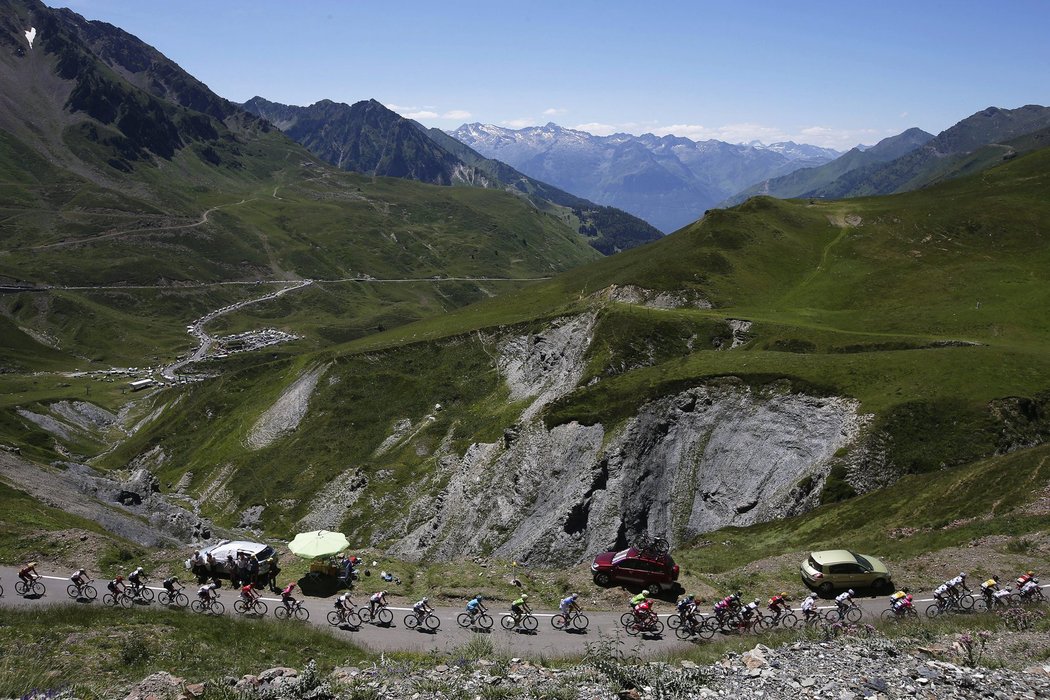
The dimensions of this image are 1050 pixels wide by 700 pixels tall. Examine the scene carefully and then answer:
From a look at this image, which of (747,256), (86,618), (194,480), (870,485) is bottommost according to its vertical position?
(194,480)

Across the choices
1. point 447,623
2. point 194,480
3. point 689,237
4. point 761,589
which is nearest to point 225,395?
point 194,480

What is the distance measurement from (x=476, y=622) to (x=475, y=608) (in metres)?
1.03

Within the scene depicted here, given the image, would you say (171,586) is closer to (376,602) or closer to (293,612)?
(293,612)

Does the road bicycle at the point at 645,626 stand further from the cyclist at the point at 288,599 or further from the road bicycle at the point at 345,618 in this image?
the cyclist at the point at 288,599

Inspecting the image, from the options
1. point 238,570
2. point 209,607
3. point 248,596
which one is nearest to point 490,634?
point 248,596

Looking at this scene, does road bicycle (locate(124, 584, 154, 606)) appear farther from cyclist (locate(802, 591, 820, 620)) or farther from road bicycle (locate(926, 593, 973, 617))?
road bicycle (locate(926, 593, 973, 617))

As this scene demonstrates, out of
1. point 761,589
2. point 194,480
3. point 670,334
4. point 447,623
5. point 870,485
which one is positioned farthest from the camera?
point 194,480

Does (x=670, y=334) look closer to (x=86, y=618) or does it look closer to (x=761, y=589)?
(x=761, y=589)

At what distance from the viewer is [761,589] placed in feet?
130

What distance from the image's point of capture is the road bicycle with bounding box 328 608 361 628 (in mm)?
36375

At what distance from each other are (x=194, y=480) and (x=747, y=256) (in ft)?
364

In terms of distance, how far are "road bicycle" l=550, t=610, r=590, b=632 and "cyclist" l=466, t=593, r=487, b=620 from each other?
4.06 m

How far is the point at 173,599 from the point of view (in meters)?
39.1

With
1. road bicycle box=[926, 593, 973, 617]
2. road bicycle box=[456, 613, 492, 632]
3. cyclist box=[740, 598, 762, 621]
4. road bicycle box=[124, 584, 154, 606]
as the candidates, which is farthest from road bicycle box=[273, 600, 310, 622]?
road bicycle box=[926, 593, 973, 617]
